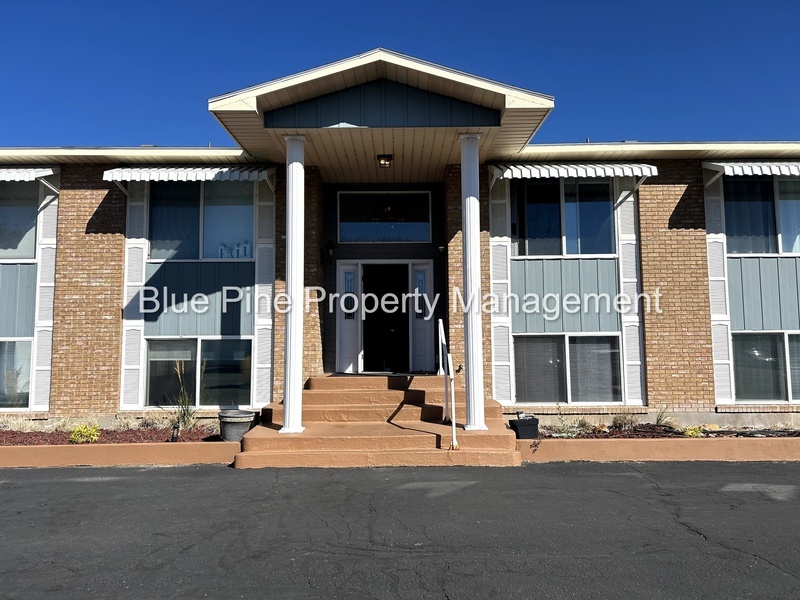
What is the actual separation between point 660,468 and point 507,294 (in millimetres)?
3763

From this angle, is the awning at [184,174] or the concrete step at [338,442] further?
the awning at [184,174]

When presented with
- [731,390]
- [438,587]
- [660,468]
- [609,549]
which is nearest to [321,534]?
[438,587]

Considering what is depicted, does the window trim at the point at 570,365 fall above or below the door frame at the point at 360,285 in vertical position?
below

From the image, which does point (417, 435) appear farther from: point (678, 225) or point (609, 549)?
point (678, 225)

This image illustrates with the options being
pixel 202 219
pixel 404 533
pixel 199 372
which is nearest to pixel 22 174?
pixel 202 219

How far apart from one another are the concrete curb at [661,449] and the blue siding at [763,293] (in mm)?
2613

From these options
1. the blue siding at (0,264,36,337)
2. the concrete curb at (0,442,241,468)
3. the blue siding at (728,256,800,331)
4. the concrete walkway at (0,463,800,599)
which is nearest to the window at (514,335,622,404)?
the blue siding at (728,256,800,331)

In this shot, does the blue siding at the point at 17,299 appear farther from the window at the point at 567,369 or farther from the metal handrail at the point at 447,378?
the window at the point at 567,369

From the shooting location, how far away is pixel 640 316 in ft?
31.4

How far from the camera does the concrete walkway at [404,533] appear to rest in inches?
153

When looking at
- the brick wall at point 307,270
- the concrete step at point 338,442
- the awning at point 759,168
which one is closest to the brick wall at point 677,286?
the awning at point 759,168

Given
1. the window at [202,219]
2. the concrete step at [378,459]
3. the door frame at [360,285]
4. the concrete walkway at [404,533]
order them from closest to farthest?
the concrete walkway at [404,533] → the concrete step at [378,459] → the window at [202,219] → the door frame at [360,285]

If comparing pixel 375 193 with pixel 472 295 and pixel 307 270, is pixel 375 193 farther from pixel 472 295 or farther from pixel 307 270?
pixel 472 295

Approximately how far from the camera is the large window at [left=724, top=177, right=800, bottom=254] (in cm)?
962
